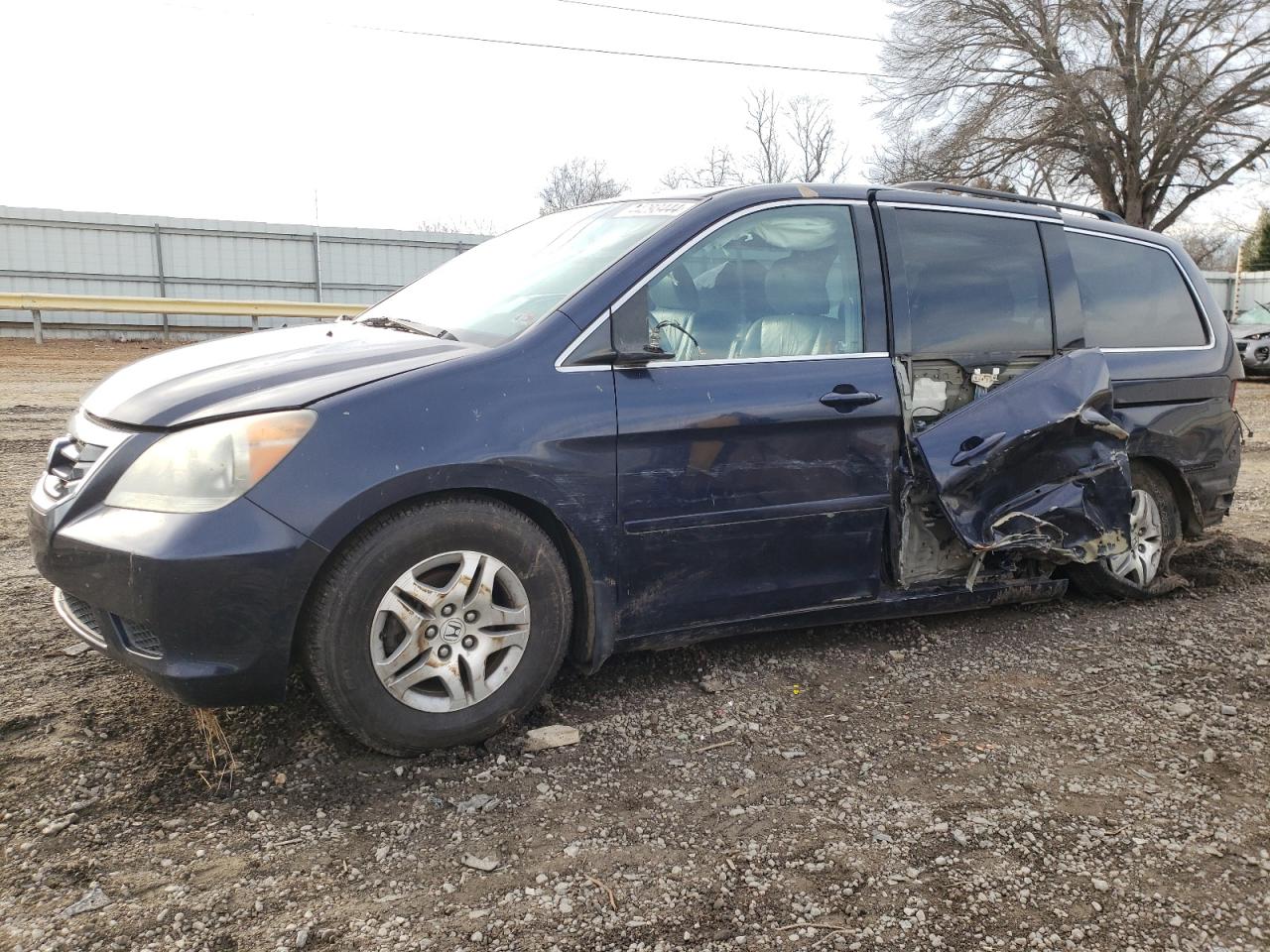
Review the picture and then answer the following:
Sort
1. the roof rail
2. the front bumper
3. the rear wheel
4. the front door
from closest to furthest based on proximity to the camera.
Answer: the front bumper < the front door < the roof rail < the rear wheel

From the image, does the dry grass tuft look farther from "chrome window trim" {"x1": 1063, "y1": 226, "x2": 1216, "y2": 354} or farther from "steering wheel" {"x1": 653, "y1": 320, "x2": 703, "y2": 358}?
"chrome window trim" {"x1": 1063, "y1": 226, "x2": 1216, "y2": 354}

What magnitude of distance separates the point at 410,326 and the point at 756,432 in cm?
136

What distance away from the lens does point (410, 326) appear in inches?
144

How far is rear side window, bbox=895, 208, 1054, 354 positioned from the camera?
386 cm

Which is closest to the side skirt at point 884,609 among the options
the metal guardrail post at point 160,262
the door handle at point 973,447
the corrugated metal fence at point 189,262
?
the door handle at point 973,447

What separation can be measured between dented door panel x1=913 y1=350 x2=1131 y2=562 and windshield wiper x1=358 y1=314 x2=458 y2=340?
1797 mm

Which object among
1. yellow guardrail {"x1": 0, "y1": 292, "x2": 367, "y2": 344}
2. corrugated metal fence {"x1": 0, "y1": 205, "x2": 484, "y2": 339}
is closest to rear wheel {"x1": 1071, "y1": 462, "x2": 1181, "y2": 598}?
yellow guardrail {"x1": 0, "y1": 292, "x2": 367, "y2": 344}

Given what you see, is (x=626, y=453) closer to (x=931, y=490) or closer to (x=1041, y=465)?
(x=931, y=490)

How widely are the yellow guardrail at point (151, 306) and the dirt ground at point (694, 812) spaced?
14.7m

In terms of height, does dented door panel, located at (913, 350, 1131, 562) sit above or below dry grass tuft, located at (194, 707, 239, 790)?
above

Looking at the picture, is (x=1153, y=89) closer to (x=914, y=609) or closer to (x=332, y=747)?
(x=914, y=609)

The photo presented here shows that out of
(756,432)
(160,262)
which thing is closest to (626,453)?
(756,432)

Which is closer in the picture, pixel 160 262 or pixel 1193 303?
pixel 1193 303

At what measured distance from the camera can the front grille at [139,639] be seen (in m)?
2.68
